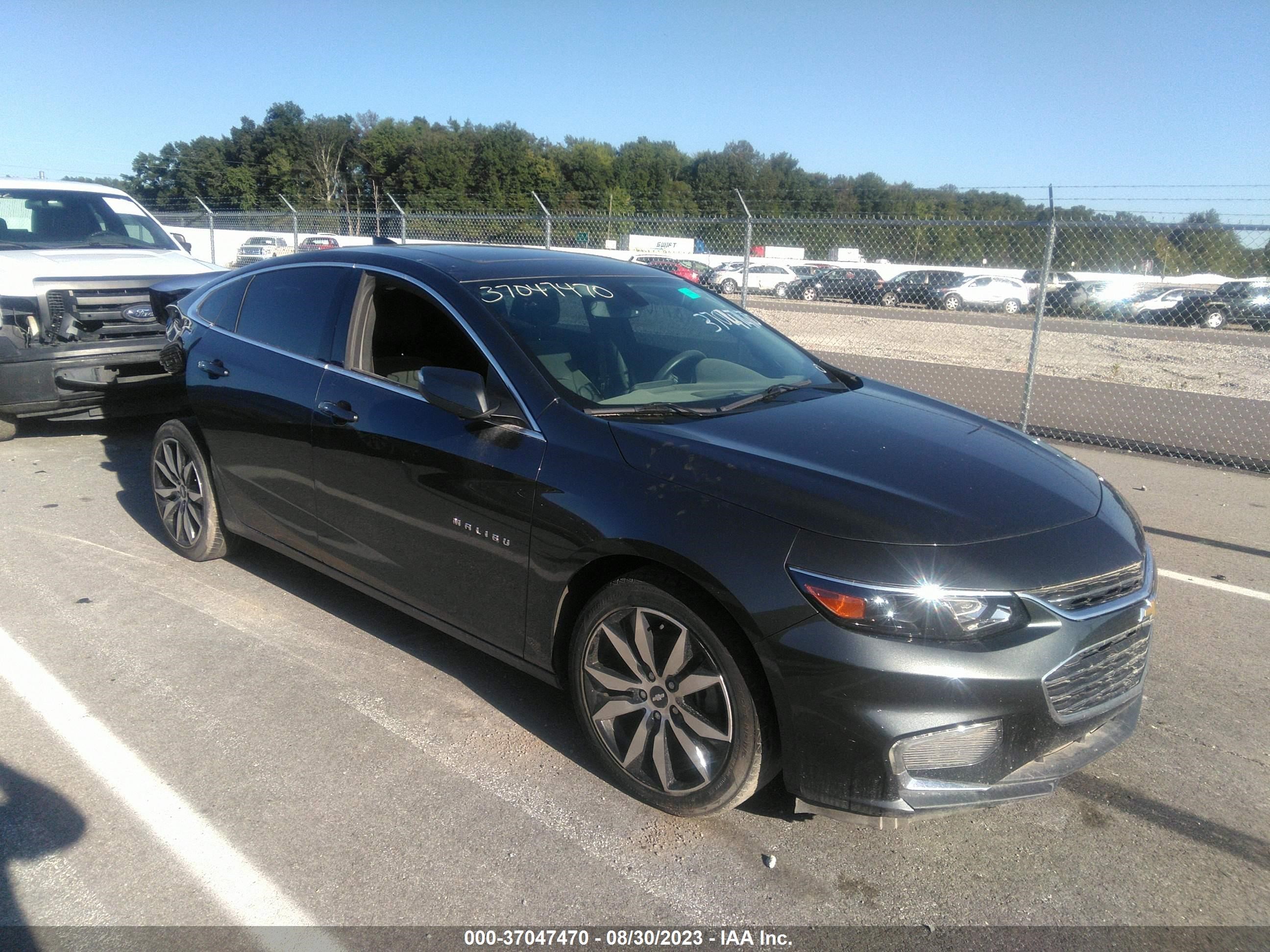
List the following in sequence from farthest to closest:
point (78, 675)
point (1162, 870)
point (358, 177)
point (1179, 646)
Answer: point (358, 177) < point (1179, 646) < point (78, 675) < point (1162, 870)

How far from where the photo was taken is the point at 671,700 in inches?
113

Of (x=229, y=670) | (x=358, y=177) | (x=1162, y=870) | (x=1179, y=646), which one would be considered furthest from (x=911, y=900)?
(x=358, y=177)

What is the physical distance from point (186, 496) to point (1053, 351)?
621 inches

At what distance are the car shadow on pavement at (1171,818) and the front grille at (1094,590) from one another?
0.72m

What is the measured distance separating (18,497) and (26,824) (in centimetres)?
425

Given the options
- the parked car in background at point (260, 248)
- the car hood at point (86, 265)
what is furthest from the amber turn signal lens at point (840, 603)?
the parked car in background at point (260, 248)

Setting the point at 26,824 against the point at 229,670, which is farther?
the point at 229,670

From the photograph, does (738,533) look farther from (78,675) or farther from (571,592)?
(78,675)

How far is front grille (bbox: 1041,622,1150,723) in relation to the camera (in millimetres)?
2568

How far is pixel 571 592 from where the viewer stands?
10.2ft

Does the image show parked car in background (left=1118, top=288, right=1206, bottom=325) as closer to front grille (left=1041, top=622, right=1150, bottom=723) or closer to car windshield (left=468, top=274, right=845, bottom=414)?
car windshield (left=468, top=274, right=845, bottom=414)

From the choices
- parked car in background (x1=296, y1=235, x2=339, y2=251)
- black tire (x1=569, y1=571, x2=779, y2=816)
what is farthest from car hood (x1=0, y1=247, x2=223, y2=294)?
parked car in background (x1=296, y1=235, x2=339, y2=251)

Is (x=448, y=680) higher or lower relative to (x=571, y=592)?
lower

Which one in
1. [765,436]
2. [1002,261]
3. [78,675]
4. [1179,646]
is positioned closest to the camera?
[765,436]
